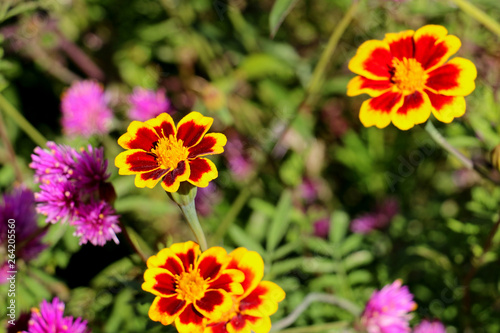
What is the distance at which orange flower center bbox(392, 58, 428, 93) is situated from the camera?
1146mm

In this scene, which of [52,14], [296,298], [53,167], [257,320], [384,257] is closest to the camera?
[257,320]

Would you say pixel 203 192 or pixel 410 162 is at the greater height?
pixel 410 162

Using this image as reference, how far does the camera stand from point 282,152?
2.26 metres

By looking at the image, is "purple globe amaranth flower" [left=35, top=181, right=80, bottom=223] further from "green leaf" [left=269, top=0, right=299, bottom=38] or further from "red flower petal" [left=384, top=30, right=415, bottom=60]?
"red flower petal" [left=384, top=30, right=415, bottom=60]

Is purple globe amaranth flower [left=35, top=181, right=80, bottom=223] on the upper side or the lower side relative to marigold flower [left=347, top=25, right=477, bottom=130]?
lower

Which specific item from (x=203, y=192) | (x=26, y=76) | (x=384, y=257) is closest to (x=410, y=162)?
(x=384, y=257)

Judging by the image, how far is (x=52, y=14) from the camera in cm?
220

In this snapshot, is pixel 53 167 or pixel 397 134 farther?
pixel 397 134

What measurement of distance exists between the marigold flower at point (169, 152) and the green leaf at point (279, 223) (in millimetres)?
601

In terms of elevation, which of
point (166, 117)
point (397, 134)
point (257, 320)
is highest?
point (397, 134)

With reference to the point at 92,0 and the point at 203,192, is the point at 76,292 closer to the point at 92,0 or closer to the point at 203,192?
the point at 203,192

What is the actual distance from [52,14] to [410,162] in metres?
1.72

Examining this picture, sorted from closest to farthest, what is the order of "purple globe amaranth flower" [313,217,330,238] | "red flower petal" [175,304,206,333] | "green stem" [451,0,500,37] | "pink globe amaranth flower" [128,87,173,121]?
"red flower petal" [175,304,206,333] < "green stem" [451,0,500,37] < "pink globe amaranth flower" [128,87,173,121] < "purple globe amaranth flower" [313,217,330,238]

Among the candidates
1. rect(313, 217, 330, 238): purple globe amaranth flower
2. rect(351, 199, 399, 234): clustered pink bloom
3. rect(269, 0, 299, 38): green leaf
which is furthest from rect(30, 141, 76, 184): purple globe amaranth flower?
rect(351, 199, 399, 234): clustered pink bloom
